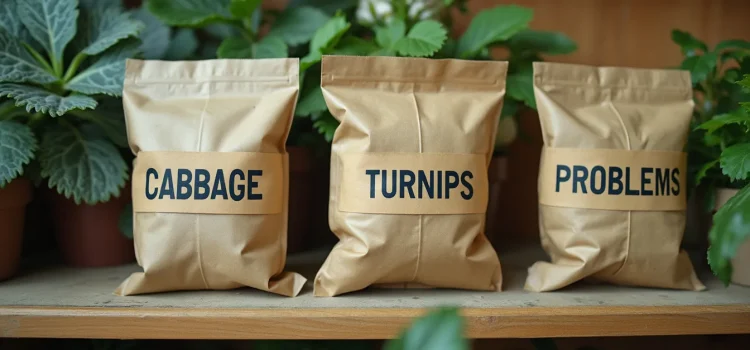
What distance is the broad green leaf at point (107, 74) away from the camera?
2.77ft

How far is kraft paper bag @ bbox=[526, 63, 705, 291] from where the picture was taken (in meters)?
0.81

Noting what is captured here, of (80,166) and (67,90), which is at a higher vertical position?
(67,90)

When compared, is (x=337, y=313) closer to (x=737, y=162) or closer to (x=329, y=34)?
(x=329, y=34)

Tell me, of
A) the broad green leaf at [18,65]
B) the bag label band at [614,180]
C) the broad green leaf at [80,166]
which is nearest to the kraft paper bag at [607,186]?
the bag label band at [614,180]

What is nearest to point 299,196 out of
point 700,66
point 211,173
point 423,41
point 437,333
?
point 211,173

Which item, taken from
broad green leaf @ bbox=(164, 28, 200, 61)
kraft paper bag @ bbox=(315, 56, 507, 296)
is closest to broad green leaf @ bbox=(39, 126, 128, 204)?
broad green leaf @ bbox=(164, 28, 200, 61)

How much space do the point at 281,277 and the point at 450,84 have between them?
394 millimetres

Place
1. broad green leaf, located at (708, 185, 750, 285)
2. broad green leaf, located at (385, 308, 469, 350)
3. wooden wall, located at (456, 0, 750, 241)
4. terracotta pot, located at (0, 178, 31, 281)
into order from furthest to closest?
wooden wall, located at (456, 0, 750, 241), terracotta pot, located at (0, 178, 31, 281), broad green leaf, located at (708, 185, 750, 285), broad green leaf, located at (385, 308, 469, 350)

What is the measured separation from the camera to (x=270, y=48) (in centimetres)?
96

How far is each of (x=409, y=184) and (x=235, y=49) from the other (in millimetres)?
438

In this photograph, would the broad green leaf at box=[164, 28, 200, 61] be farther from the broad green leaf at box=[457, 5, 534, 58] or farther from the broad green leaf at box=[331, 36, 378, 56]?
the broad green leaf at box=[457, 5, 534, 58]

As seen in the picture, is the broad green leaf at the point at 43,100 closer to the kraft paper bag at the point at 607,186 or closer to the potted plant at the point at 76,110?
the potted plant at the point at 76,110

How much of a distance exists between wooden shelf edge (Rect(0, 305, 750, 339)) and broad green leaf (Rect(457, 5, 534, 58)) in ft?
1.51

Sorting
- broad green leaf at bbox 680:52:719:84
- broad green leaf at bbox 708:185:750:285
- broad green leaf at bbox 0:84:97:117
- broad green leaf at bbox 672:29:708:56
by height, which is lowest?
broad green leaf at bbox 708:185:750:285
